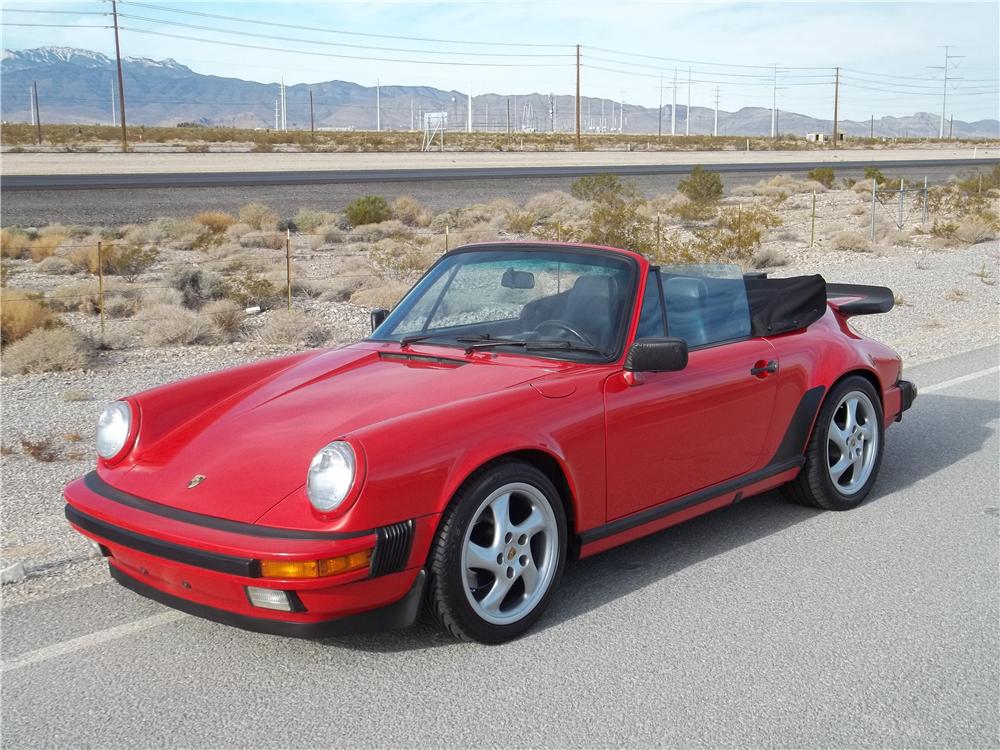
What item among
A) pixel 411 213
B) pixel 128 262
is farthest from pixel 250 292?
pixel 411 213

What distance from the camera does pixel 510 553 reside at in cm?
397

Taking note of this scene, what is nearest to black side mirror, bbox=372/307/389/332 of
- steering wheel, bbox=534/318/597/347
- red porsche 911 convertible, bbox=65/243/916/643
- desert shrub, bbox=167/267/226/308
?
red porsche 911 convertible, bbox=65/243/916/643

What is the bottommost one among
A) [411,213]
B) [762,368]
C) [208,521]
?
[208,521]

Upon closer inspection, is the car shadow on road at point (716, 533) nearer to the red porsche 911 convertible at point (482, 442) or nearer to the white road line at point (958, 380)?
the red porsche 911 convertible at point (482, 442)

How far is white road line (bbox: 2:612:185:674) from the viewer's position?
381cm

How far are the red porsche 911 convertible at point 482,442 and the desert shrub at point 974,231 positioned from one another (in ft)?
65.2

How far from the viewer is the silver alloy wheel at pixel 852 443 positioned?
5578 millimetres

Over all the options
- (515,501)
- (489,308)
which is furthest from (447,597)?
(489,308)

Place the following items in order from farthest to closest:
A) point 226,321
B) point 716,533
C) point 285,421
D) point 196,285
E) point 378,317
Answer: point 196,285 → point 226,321 → point 378,317 → point 716,533 → point 285,421

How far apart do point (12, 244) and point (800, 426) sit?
19395 mm

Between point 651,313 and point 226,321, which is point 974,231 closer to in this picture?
point 226,321

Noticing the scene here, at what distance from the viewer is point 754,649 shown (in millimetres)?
3850

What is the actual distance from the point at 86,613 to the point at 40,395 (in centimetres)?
545

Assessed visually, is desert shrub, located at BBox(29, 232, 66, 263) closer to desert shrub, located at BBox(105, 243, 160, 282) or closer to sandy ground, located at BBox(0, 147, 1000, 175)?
desert shrub, located at BBox(105, 243, 160, 282)
